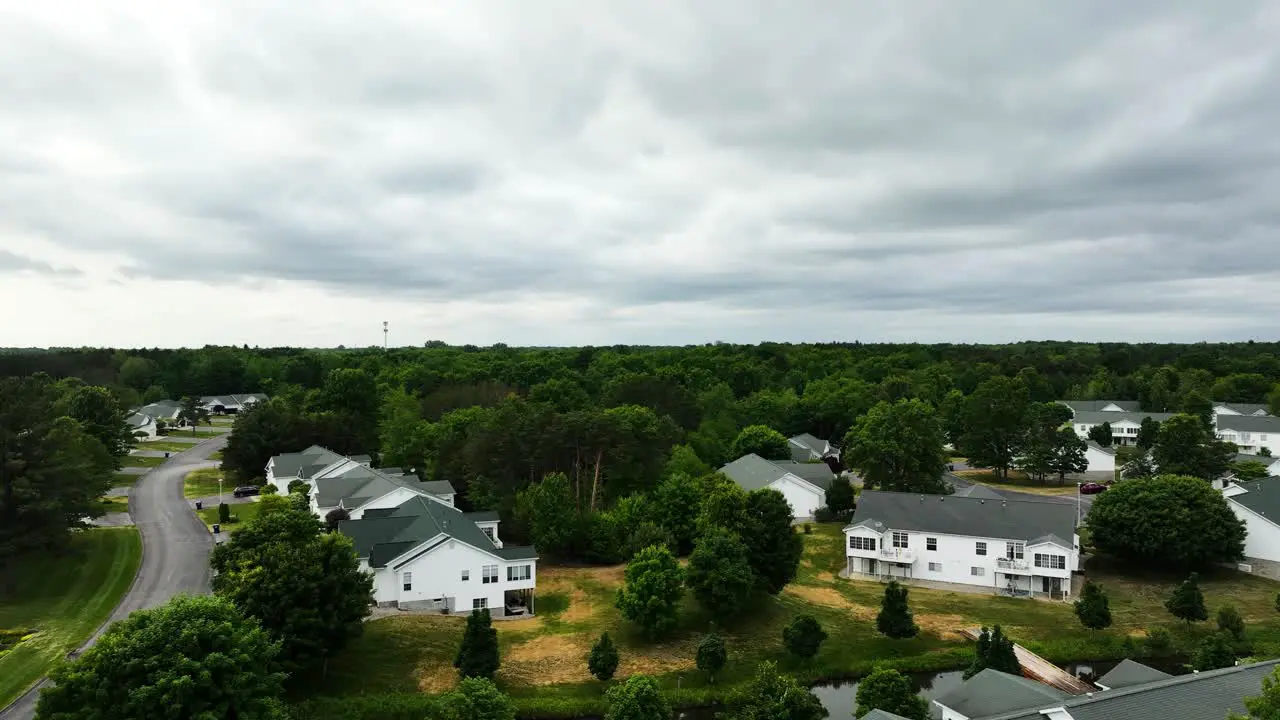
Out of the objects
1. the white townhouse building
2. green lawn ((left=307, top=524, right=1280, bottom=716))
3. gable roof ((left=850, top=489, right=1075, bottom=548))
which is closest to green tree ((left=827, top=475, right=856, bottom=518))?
gable roof ((left=850, top=489, right=1075, bottom=548))

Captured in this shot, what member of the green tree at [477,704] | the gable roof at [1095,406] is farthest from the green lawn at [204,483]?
the gable roof at [1095,406]

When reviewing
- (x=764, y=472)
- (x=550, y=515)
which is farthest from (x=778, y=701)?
(x=764, y=472)

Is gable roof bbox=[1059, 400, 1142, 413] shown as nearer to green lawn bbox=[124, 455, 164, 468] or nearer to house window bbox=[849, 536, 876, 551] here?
house window bbox=[849, 536, 876, 551]

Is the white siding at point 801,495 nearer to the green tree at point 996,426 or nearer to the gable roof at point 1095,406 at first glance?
the green tree at point 996,426

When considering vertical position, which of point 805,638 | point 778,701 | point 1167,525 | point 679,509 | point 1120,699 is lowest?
point 805,638

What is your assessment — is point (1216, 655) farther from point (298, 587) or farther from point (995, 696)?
point (298, 587)

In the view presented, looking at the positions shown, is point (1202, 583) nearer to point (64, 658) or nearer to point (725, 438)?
point (725, 438)
